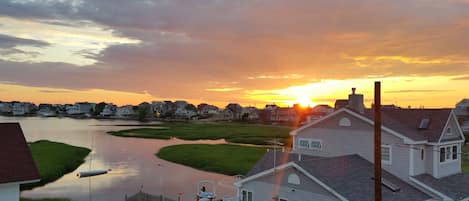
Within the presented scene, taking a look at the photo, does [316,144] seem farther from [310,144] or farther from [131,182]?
[131,182]

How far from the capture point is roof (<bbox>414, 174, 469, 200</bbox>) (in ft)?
68.3

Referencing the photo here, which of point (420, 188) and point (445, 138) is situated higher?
point (445, 138)

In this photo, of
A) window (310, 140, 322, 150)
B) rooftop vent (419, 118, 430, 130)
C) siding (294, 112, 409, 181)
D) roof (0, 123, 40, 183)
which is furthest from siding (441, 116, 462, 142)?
roof (0, 123, 40, 183)

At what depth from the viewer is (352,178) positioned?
754 inches

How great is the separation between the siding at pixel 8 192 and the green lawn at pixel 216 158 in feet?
87.0

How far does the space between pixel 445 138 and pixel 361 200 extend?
363 inches

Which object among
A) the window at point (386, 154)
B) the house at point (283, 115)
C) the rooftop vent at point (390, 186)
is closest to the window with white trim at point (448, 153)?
the window at point (386, 154)

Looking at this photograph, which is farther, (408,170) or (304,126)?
(304,126)

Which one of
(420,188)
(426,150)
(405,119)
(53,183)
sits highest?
(405,119)

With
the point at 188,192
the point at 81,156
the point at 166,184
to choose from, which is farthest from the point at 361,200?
the point at 81,156

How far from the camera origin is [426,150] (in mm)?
22656

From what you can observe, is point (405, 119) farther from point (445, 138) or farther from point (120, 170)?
point (120, 170)

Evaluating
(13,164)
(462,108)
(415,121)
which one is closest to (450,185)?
(415,121)

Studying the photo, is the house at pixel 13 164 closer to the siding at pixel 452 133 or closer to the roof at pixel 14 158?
the roof at pixel 14 158
